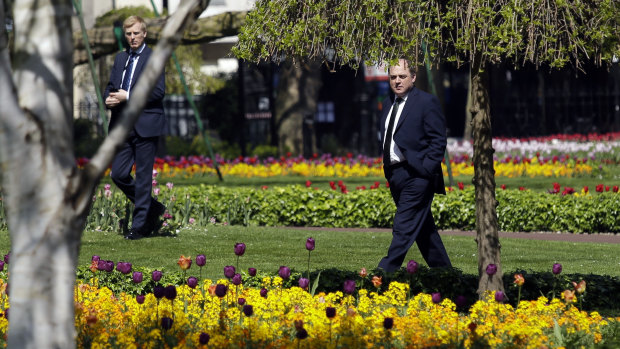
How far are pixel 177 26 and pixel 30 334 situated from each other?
3.52 feet

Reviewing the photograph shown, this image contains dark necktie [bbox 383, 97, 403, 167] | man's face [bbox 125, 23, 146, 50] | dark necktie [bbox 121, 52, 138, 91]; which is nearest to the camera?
dark necktie [bbox 383, 97, 403, 167]

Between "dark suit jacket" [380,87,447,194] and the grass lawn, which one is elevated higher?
"dark suit jacket" [380,87,447,194]

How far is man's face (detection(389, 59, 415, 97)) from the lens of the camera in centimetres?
645

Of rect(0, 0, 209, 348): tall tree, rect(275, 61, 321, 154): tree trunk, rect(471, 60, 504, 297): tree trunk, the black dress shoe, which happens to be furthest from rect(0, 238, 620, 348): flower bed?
rect(275, 61, 321, 154): tree trunk

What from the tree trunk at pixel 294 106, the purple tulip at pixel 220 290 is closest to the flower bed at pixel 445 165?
the tree trunk at pixel 294 106

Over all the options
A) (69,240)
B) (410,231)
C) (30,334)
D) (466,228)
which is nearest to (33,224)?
(69,240)

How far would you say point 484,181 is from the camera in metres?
5.57

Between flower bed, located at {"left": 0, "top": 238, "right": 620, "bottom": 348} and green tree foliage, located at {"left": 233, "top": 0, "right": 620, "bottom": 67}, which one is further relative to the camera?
green tree foliage, located at {"left": 233, "top": 0, "right": 620, "bottom": 67}

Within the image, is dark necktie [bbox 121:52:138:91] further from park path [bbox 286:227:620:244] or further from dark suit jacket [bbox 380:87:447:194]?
park path [bbox 286:227:620:244]

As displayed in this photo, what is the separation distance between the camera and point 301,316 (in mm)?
4484

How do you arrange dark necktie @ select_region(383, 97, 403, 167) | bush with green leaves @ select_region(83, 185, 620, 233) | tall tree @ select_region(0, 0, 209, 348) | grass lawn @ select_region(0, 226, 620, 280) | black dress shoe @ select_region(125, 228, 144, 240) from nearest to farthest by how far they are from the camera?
tall tree @ select_region(0, 0, 209, 348)
dark necktie @ select_region(383, 97, 403, 167)
grass lawn @ select_region(0, 226, 620, 280)
black dress shoe @ select_region(125, 228, 144, 240)
bush with green leaves @ select_region(83, 185, 620, 233)

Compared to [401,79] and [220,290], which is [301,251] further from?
[220,290]

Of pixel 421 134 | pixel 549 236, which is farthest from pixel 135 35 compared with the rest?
pixel 549 236

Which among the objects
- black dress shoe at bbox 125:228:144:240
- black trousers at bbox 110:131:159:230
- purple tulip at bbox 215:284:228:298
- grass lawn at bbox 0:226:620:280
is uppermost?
black trousers at bbox 110:131:159:230
